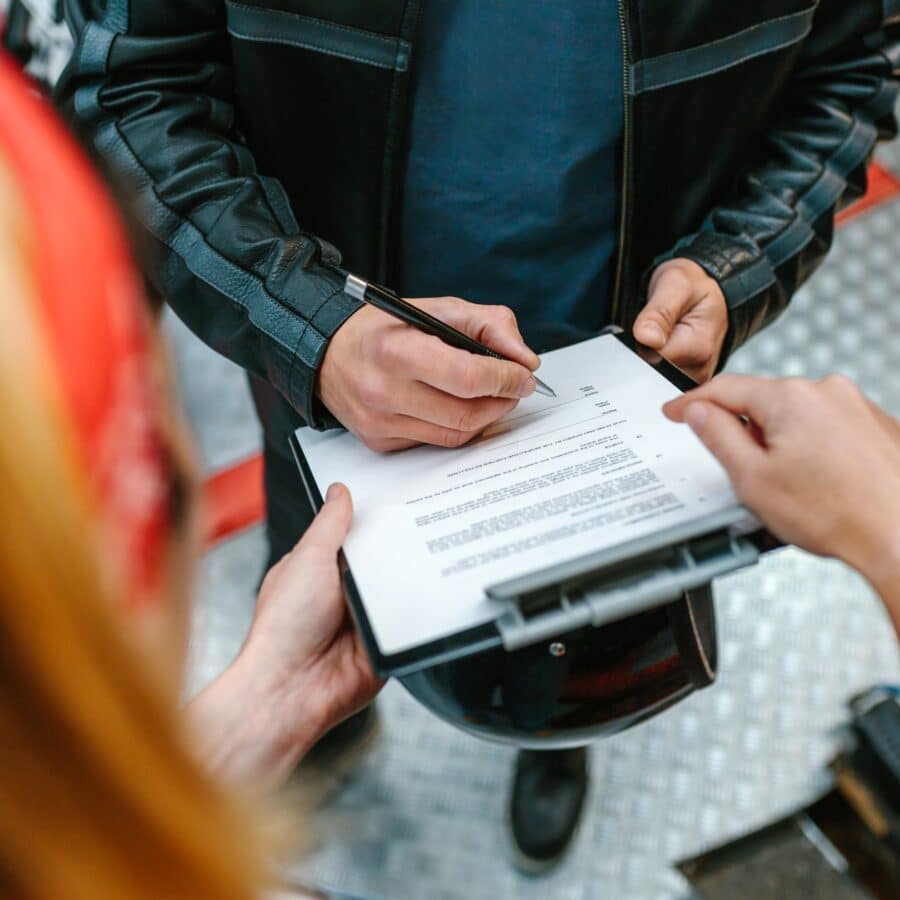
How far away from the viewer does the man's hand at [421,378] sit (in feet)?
2.42

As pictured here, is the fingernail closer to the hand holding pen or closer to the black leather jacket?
the hand holding pen

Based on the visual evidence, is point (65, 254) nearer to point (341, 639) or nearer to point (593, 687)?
point (341, 639)

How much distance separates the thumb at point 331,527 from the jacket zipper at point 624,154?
471mm

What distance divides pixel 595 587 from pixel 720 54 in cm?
62

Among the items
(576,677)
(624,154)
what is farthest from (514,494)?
(624,154)

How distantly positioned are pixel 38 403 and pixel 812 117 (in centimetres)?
104

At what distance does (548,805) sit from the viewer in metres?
1.37

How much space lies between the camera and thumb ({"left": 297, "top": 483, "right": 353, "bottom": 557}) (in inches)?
27.9

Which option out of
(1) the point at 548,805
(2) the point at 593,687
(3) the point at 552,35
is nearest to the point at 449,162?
(3) the point at 552,35

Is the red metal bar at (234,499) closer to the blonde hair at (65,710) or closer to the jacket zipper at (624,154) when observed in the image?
the jacket zipper at (624,154)

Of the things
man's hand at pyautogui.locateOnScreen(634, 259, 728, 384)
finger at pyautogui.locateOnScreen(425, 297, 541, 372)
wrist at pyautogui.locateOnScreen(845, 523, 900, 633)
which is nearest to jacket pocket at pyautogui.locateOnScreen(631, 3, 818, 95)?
man's hand at pyautogui.locateOnScreen(634, 259, 728, 384)

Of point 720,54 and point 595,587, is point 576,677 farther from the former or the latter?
point 720,54

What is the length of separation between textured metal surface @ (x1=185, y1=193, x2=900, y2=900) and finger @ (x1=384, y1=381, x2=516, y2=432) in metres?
0.78

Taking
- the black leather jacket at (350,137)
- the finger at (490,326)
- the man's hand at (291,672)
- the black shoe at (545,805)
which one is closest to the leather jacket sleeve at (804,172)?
the black leather jacket at (350,137)
